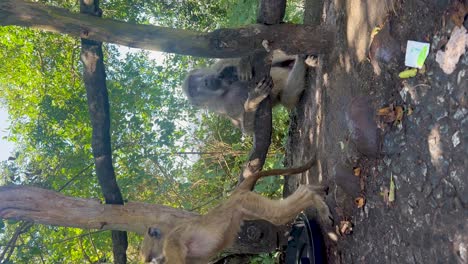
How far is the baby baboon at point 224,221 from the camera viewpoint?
488 centimetres

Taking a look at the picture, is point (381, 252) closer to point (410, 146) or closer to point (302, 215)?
point (410, 146)

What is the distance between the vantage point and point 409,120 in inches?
133

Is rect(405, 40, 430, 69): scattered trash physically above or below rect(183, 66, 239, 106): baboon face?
below

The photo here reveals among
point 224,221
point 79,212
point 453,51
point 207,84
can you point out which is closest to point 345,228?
point 224,221

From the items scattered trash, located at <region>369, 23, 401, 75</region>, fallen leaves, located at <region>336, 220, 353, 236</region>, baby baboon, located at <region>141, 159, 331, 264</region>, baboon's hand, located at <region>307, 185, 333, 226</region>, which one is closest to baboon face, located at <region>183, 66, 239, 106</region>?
baby baboon, located at <region>141, 159, 331, 264</region>

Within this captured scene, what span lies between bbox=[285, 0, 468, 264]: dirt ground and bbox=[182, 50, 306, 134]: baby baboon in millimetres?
989

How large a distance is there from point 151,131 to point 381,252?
6262mm

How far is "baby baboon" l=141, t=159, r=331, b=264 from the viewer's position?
16.0ft

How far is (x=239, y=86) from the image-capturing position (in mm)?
6867

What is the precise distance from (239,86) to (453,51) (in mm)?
4155

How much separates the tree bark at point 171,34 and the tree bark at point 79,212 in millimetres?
1733

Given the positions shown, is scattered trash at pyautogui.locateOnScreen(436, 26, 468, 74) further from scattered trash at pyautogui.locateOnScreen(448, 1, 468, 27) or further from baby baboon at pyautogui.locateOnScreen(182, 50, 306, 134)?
baby baboon at pyautogui.locateOnScreen(182, 50, 306, 134)

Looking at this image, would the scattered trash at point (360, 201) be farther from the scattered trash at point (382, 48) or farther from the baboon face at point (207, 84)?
the baboon face at point (207, 84)

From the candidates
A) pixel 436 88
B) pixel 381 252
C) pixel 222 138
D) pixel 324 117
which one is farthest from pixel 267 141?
pixel 222 138
